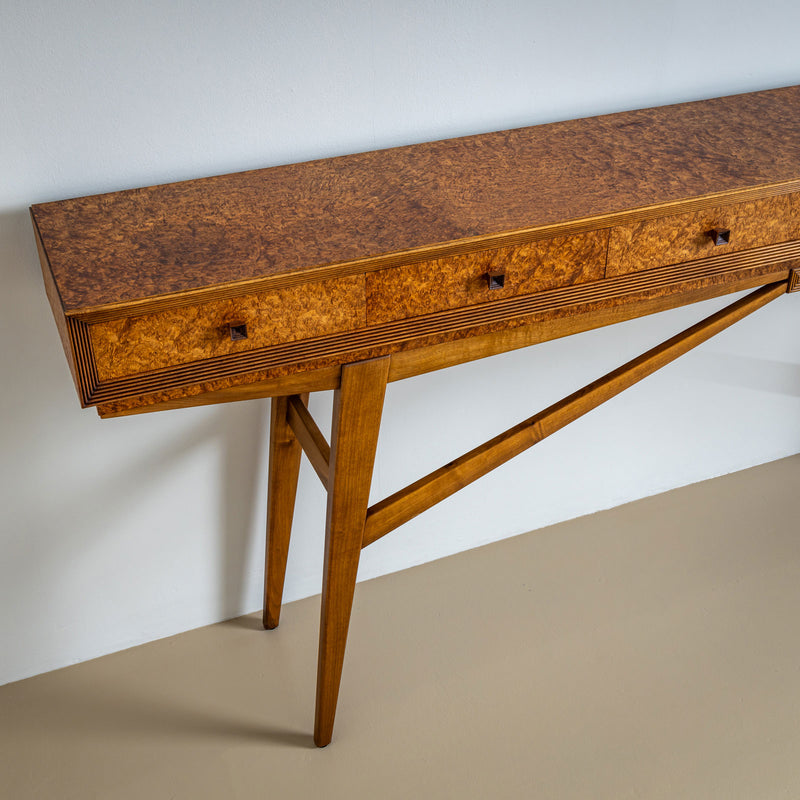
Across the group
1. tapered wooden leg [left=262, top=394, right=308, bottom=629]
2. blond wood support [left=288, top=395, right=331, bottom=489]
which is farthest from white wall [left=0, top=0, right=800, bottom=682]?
blond wood support [left=288, top=395, right=331, bottom=489]

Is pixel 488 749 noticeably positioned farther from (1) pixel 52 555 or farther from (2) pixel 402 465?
(1) pixel 52 555

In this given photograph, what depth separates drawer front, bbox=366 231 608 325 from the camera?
1.52 m

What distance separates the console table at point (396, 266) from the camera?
4.70 feet

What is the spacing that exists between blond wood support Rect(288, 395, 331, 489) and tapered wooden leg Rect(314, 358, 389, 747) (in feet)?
0.19

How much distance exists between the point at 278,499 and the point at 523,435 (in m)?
0.62

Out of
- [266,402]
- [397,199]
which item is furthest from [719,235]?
[266,402]

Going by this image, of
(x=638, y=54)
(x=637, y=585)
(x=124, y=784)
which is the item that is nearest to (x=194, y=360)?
(x=124, y=784)

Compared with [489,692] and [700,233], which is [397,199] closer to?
[700,233]

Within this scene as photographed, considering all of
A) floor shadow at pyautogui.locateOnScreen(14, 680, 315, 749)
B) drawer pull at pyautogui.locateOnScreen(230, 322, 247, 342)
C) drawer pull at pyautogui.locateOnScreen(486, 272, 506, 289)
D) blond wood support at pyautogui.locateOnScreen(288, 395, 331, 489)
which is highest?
drawer pull at pyautogui.locateOnScreen(486, 272, 506, 289)

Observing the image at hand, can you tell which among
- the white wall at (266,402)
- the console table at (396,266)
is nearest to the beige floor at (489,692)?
the white wall at (266,402)

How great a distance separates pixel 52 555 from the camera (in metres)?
2.15

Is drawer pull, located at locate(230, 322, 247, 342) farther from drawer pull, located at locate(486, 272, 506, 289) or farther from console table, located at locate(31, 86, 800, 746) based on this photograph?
drawer pull, located at locate(486, 272, 506, 289)

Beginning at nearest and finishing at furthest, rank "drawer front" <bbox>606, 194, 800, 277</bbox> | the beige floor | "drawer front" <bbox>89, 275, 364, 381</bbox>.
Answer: "drawer front" <bbox>89, 275, 364, 381</bbox> → "drawer front" <bbox>606, 194, 800, 277</bbox> → the beige floor

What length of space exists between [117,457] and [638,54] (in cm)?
148
